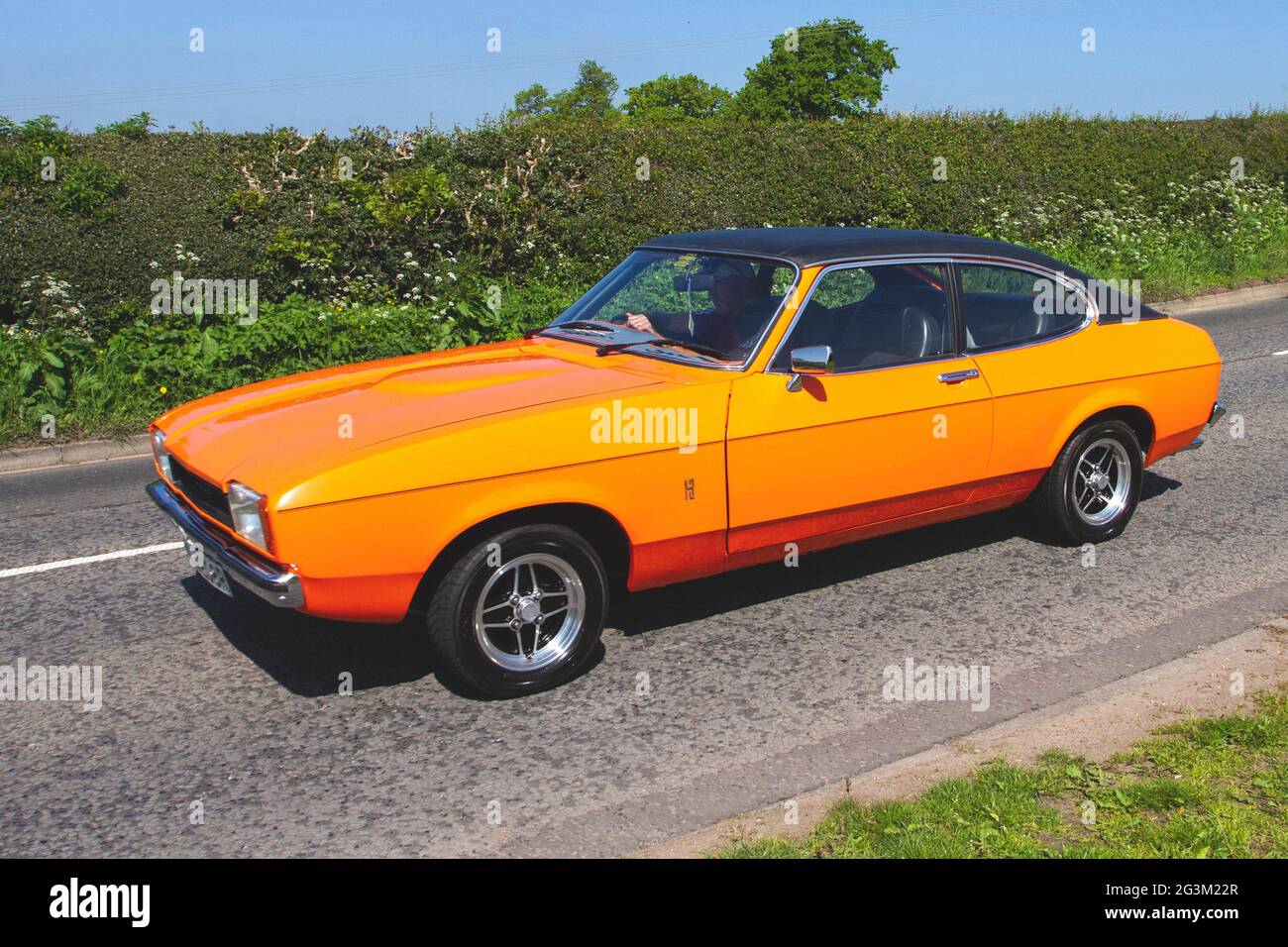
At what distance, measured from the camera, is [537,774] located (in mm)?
4148

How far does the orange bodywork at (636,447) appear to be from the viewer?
4285mm

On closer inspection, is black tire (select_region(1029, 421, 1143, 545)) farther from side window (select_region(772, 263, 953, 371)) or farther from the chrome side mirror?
the chrome side mirror

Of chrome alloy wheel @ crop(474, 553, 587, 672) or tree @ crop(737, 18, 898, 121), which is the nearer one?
chrome alloy wheel @ crop(474, 553, 587, 672)

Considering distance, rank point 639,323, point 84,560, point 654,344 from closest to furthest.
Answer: point 654,344 < point 639,323 < point 84,560

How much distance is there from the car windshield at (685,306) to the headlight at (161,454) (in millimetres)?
1966

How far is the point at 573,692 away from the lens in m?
4.82

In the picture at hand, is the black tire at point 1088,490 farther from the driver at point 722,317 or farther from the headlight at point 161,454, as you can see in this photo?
the headlight at point 161,454

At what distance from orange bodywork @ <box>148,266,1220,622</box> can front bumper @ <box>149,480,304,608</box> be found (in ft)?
0.19

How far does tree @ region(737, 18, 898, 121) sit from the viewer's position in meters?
73.1

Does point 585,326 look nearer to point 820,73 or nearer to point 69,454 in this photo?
point 69,454

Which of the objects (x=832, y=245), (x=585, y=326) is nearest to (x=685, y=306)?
(x=585, y=326)

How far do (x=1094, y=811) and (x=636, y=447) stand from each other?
6.87 feet
